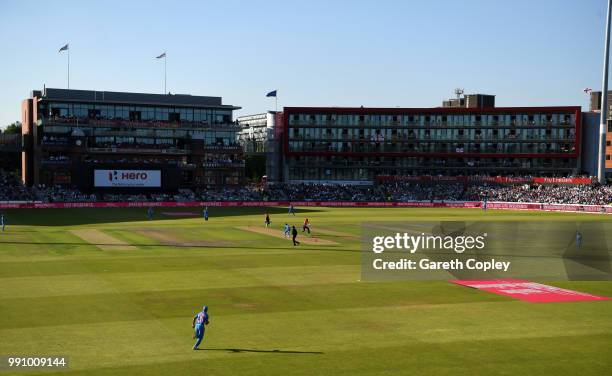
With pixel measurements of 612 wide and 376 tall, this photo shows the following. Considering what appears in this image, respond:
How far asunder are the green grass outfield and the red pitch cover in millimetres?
1054

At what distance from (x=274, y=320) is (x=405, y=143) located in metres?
119

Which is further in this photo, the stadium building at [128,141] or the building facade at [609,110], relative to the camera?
the building facade at [609,110]

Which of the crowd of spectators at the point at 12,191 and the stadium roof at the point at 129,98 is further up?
Answer: the stadium roof at the point at 129,98

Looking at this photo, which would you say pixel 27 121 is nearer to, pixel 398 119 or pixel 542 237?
pixel 398 119

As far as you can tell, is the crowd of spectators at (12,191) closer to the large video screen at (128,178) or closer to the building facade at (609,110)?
the large video screen at (128,178)

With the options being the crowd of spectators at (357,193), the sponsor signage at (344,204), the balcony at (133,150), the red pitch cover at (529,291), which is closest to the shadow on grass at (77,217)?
the sponsor signage at (344,204)

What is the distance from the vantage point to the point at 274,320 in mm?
25406

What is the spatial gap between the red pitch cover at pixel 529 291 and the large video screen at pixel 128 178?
86.7 m

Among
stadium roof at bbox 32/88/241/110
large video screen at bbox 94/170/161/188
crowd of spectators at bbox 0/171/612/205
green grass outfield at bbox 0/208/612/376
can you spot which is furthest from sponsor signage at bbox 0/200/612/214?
green grass outfield at bbox 0/208/612/376

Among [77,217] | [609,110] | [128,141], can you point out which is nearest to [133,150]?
[128,141]

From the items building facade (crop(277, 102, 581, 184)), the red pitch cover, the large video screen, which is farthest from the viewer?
building facade (crop(277, 102, 581, 184))

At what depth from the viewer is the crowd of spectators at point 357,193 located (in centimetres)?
10594

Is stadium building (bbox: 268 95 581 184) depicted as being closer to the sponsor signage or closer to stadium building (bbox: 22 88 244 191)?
stadium building (bbox: 22 88 244 191)

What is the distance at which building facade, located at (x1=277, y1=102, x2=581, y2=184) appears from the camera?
140125 mm
